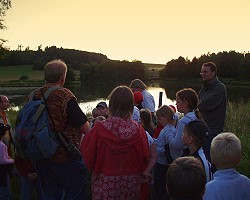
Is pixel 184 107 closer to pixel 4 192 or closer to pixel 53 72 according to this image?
pixel 53 72

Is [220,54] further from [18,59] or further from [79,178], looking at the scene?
[79,178]

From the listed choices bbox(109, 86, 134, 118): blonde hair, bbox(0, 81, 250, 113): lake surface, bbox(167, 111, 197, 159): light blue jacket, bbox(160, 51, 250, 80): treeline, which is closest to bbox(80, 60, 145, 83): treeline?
bbox(160, 51, 250, 80): treeline

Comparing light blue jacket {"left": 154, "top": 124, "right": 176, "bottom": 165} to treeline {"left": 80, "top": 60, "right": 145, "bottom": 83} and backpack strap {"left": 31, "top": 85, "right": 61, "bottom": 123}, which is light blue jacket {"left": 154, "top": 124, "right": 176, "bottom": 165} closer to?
backpack strap {"left": 31, "top": 85, "right": 61, "bottom": 123}

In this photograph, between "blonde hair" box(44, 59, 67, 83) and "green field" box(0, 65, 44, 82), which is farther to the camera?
"green field" box(0, 65, 44, 82)

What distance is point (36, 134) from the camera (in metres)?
3.31

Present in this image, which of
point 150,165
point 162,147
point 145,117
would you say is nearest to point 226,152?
point 150,165

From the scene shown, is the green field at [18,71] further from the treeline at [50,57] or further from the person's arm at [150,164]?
the person's arm at [150,164]

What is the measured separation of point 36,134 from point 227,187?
1.80m

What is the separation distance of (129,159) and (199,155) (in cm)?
67

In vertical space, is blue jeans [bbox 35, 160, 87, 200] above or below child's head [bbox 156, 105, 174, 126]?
below

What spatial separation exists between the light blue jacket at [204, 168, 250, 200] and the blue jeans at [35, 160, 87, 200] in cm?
143

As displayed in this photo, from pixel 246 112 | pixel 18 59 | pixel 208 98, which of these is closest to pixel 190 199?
pixel 208 98

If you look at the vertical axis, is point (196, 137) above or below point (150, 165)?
above

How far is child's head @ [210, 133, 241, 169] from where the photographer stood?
2707 mm
